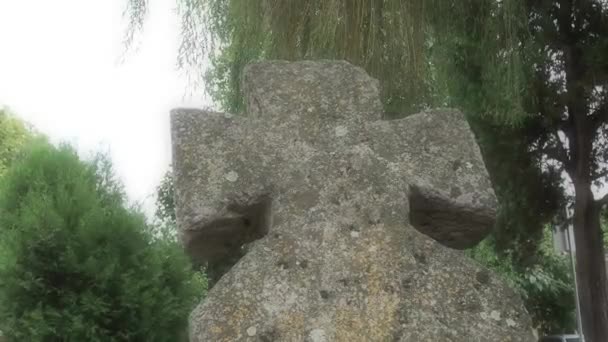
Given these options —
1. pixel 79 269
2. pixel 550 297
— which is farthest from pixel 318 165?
pixel 550 297

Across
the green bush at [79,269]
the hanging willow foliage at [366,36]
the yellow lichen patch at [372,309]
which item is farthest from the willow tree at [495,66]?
the yellow lichen patch at [372,309]

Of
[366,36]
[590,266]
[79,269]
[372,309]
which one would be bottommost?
[372,309]

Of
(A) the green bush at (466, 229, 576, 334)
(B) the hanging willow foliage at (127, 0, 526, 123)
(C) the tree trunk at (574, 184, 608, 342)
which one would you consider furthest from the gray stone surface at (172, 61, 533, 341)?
(A) the green bush at (466, 229, 576, 334)

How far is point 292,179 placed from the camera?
2.53 m

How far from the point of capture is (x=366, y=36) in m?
4.10

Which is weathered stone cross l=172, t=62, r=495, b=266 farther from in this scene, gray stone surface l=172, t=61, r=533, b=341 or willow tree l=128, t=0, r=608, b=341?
willow tree l=128, t=0, r=608, b=341

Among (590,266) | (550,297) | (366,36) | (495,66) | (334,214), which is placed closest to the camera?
(334,214)

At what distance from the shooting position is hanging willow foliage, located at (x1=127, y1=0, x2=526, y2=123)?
4.04 meters

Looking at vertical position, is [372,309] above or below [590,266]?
below

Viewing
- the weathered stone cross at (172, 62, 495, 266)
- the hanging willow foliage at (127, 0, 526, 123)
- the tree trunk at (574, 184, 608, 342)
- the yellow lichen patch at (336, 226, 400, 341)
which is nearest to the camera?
the yellow lichen patch at (336, 226, 400, 341)

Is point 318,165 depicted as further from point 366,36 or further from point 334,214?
point 366,36

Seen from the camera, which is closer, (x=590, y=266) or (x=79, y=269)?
(x=79, y=269)

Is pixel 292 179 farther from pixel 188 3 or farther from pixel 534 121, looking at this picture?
pixel 534 121

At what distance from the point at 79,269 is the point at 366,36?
1.87 m
